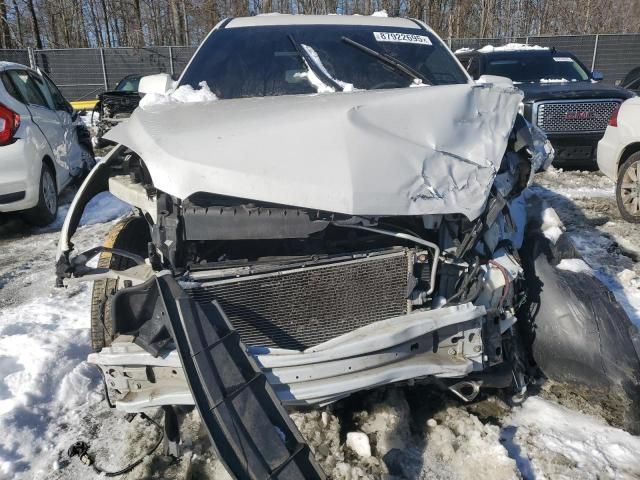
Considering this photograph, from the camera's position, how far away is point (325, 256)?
7.06 feet

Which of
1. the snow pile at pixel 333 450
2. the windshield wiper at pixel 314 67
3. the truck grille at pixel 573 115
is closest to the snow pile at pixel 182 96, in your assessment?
the windshield wiper at pixel 314 67

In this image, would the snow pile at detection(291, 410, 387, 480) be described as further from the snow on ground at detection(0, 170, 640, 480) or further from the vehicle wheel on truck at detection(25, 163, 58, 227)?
the vehicle wheel on truck at detection(25, 163, 58, 227)

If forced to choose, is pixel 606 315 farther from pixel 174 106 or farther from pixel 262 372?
pixel 174 106

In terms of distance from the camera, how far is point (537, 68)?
799 centimetres

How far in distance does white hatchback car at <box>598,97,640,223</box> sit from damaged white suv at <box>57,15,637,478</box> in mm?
3204

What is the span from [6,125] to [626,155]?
655 centimetres

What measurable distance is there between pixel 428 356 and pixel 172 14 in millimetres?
27802

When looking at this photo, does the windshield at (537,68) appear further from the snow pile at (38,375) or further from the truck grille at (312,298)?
the snow pile at (38,375)

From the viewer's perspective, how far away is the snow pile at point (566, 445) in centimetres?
216

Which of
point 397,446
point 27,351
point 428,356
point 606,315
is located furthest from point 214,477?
point 606,315

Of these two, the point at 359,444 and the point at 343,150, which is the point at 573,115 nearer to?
the point at 343,150

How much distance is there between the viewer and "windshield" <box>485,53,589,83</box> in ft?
25.7

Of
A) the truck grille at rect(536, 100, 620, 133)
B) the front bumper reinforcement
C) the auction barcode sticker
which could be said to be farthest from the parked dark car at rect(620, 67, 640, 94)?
the front bumper reinforcement

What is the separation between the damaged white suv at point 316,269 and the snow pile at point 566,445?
20 cm
